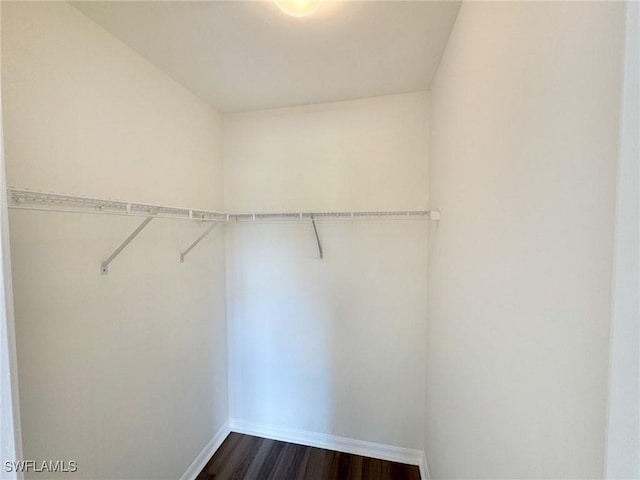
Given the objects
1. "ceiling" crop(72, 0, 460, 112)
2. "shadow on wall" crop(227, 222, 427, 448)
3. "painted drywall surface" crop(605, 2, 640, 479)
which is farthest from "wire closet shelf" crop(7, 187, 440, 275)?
"painted drywall surface" crop(605, 2, 640, 479)

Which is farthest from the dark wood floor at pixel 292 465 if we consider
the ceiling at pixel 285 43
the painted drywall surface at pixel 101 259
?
the ceiling at pixel 285 43

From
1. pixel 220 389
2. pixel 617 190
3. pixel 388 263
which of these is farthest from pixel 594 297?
pixel 220 389

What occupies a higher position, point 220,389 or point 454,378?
point 454,378

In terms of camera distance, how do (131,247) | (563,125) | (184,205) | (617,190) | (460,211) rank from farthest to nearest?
(184,205)
(131,247)
(460,211)
(563,125)
(617,190)

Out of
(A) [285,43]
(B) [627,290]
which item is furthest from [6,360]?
(A) [285,43]

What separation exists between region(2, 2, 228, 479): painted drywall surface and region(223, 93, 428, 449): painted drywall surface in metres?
0.41

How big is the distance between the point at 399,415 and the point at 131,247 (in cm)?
218

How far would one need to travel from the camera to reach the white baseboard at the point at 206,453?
1.86m

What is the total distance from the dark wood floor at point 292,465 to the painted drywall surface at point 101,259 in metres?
0.27

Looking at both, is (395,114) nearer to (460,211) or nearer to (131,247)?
(460,211)

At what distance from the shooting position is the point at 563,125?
0.52 metres

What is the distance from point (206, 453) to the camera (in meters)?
2.02

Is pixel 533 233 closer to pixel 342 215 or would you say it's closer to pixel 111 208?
pixel 342 215

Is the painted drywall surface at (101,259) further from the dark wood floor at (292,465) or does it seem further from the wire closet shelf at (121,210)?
the dark wood floor at (292,465)
